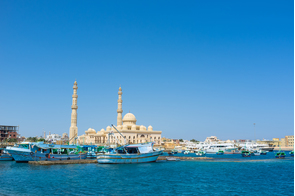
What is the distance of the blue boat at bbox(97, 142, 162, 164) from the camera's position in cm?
4854

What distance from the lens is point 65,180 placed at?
1234 inches

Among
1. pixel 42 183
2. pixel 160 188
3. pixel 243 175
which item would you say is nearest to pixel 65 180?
pixel 42 183

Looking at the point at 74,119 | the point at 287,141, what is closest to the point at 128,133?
the point at 74,119

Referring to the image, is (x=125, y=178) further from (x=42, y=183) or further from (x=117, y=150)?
(x=117, y=150)

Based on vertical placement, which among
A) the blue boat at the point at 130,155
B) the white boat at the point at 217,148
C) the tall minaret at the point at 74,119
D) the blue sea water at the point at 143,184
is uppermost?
the tall minaret at the point at 74,119

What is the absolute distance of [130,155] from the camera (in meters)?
49.5

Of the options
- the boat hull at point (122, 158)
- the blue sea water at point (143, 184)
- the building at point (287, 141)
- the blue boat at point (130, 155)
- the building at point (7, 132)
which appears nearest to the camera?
the blue sea water at point (143, 184)

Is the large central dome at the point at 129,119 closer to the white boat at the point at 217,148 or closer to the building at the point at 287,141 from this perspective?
the white boat at the point at 217,148

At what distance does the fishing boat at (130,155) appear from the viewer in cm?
4856

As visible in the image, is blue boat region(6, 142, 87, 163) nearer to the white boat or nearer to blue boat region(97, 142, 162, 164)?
blue boat region(97, 142, 162, 164)

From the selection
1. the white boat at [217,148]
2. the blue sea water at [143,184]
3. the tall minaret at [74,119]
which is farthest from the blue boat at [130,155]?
the white boat at [217,148]

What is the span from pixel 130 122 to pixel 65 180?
77.3 m

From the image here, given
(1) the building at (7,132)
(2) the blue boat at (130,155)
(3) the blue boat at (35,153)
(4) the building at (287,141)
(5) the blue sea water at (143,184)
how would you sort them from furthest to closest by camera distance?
(4) the building at (287,141) < (1) the building at (7,132) < (3) the blue boat at (35,153) < (2) the blue boat at (130,155) < (5) the blue sea water at (143,184)

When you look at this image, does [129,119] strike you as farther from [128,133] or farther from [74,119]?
[74,119]
